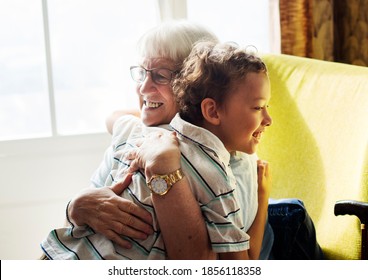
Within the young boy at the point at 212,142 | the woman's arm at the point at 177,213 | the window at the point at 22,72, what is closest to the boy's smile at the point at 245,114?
the young boy at the point at 212,142

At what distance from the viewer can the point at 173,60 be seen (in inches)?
50.4

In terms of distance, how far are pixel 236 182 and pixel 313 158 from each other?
0.25 m

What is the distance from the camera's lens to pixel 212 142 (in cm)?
118

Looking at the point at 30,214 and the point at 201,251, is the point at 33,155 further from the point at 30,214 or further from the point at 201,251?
the point at 201,251

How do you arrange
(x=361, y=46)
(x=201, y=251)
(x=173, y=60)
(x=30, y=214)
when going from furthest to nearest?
(x=361, y=46) → (x=30, y=214) → (x=173, y=60) → (x=201, y=251)

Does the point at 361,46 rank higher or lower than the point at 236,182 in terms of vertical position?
higher

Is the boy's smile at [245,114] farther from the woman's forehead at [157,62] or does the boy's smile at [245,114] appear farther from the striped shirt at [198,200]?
the woman's forehead at [157,62]

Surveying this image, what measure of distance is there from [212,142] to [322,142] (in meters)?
0.31

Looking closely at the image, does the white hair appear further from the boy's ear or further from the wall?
the wall

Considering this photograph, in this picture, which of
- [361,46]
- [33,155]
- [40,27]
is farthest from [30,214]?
[361,46]

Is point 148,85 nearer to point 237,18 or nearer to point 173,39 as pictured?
point 173,39

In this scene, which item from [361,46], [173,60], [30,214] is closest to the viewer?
[173,60]

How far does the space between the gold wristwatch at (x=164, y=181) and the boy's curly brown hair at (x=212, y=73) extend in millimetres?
130

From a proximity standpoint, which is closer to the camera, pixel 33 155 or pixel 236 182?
Result: pixel 236 182
